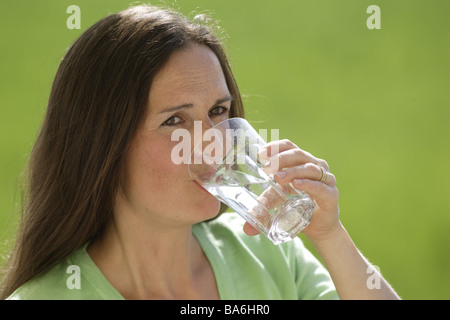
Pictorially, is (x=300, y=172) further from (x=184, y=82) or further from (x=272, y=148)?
(x=184, y=82)

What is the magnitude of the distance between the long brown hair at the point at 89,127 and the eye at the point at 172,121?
0.06 meters

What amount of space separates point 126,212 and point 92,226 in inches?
3.7

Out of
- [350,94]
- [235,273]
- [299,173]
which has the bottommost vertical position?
[235,273]

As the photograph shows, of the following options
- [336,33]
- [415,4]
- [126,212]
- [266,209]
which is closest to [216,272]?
[126,212]

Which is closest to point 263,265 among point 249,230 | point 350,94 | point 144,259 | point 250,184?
point 144,259

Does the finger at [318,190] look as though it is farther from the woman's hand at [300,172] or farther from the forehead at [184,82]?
the forehead at [184,82]

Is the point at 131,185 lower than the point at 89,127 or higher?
lower

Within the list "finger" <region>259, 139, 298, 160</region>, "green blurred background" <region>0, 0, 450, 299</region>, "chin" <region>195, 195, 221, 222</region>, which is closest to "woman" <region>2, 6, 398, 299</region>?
"chin" <region>195, 195, 221, 222</region>

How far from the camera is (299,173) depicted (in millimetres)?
1265

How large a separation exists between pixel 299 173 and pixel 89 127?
54 centimetres

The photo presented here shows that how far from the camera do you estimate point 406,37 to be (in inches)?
179

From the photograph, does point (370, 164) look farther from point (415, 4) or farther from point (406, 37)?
point (415, 4)

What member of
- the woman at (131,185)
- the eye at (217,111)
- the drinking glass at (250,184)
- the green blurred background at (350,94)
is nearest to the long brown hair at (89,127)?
the woman at (131,185)

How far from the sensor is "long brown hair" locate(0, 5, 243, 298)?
1.50 meters
